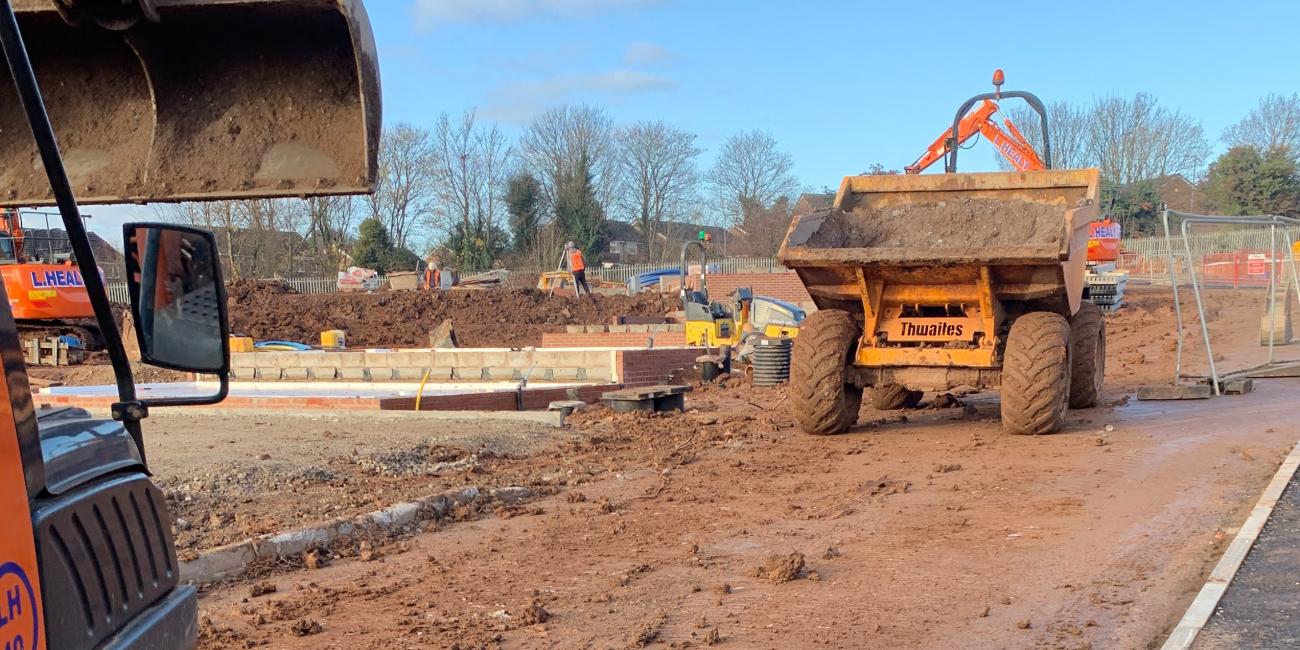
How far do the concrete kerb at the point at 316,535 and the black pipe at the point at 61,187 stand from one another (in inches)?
126

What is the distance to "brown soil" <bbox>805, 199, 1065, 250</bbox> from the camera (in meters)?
10.5

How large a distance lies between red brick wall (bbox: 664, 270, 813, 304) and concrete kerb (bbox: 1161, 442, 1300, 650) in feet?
97.4

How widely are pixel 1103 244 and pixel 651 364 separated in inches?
676

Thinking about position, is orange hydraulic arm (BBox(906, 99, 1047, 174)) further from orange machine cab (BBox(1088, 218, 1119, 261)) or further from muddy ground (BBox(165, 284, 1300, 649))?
muddy ground (BBox(165, 284, 1300, 649))

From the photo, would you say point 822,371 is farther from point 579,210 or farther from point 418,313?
point 579,210

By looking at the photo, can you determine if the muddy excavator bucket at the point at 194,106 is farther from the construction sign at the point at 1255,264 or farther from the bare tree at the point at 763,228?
the bare tree at the point at 763,228

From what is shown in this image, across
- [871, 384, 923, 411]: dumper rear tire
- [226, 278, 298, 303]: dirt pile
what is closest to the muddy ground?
[871, 384, 923, 411]: dumper rear tire

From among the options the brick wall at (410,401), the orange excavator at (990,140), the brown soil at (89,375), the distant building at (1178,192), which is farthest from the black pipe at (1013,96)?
the distant building at (1178,192)

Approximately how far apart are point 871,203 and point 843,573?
6486mm

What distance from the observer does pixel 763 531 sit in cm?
686

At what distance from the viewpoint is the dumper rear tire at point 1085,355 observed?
1162 cm

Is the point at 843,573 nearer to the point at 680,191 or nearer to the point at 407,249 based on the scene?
the point at 407,249

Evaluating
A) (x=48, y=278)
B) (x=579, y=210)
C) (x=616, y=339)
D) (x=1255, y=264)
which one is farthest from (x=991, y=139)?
(x=579, y=210)

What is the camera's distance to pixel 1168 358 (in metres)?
17.6
